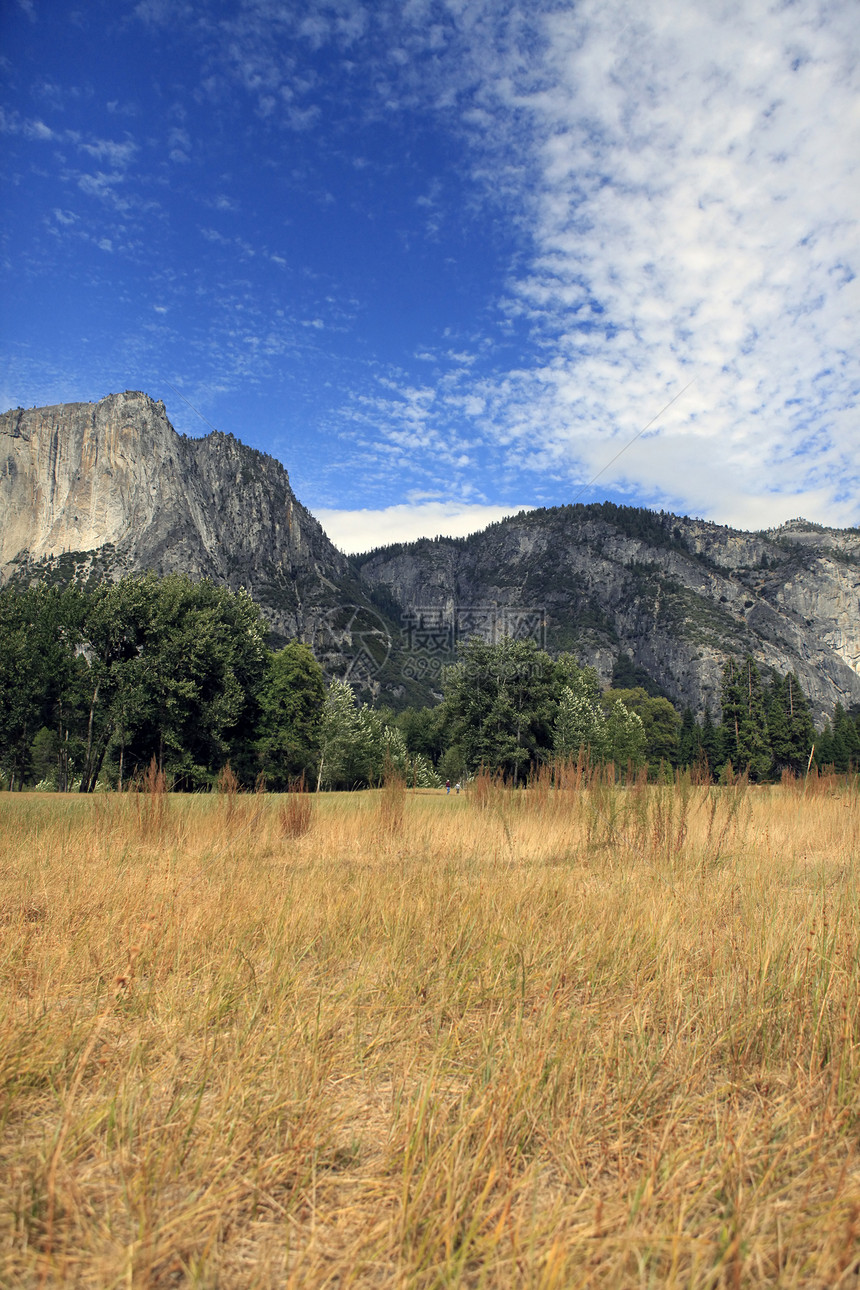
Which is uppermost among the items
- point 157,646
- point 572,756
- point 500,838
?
point 157,646

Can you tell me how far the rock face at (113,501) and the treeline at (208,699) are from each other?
334 ft

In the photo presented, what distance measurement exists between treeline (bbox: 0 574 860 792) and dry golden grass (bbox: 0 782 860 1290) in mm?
23428

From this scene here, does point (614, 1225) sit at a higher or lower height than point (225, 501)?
lower

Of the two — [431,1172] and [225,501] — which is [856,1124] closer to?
[431,1172]

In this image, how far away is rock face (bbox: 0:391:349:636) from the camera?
14200 cm

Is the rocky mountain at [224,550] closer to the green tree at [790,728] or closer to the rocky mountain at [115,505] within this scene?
the rocky mountain at [115,505]

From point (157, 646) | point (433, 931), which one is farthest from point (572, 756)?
point (157, 646)

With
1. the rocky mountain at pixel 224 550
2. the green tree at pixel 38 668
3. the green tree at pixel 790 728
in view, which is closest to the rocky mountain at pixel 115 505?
the rocky mountain at pixel 224 550

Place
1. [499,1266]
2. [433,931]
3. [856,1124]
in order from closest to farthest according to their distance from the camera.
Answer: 1. [499,1266]
2. [856,1124]
3. [433,931]

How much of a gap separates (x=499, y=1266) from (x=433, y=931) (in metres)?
2.41

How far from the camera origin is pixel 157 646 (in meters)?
31.2

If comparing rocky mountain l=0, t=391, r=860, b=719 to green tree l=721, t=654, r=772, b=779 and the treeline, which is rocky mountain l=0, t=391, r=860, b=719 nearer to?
green tree l=721, t=654, r=772, b=779

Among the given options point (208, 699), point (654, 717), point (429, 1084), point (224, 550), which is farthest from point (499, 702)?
point (224, 550)

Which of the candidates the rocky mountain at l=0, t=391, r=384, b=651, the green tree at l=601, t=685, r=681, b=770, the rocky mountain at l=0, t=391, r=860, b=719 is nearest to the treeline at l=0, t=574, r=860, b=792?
the green tree at l=601, t=685, r=681, b=770
